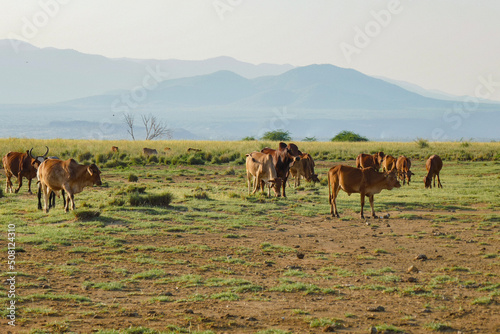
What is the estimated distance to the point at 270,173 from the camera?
1866 cm

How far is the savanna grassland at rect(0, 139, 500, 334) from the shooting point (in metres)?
7.04

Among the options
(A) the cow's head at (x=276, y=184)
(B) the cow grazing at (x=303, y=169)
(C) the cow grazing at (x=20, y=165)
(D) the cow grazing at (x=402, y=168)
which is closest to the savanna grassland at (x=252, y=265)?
(A) the cow's head at (x=276, y=184)

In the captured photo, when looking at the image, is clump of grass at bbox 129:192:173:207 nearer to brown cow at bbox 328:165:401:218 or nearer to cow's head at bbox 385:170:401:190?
brown cow at bbox 328:165:401:218

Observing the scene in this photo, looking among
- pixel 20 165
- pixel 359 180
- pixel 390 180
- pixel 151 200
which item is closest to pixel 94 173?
pixel 151 200

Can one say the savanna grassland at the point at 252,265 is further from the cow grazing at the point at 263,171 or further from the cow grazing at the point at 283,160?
the cow grazing at the point at 283,160

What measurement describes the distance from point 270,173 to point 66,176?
22.4 ft

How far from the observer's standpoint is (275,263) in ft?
32.9

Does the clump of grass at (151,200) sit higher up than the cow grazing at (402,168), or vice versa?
the cow grazing at (402,168)

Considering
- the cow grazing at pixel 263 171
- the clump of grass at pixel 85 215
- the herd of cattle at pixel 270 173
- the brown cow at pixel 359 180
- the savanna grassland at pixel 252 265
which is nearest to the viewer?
the savanna grassland at pixel 252 265

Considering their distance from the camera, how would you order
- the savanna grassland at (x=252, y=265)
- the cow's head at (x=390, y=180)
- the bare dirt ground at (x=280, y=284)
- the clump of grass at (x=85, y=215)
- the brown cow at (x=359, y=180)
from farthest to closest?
the cow's head at (x=390, y=180) → the brown cow at (x=359, y=180) → the clump of grass at (x=85, y=215) → the savanna grassland at (x=252, y=265) → the bare dirt ground at (x=280, y=284)

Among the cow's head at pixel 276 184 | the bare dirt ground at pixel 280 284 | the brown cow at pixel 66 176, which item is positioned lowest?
the bare dirt ground at pixel 280 284

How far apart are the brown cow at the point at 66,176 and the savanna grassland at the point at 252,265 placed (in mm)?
642

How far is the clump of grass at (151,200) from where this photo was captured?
52.5 ft

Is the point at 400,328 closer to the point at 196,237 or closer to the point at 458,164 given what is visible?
the point at 196,237
